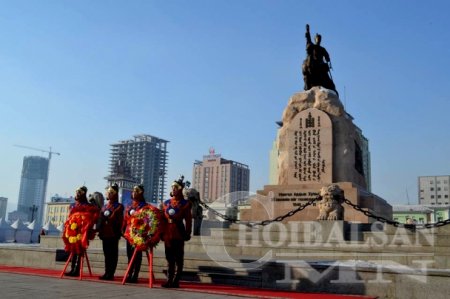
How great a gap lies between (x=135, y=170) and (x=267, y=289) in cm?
13630

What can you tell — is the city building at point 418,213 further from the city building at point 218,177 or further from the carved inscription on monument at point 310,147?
the city building at point 218,177

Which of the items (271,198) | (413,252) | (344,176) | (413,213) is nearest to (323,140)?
(344,176)

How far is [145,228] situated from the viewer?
7.41 m

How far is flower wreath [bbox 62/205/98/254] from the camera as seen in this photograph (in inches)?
320

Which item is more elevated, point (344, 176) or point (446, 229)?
point (344, 176)

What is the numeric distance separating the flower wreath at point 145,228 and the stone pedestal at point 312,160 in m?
7.27

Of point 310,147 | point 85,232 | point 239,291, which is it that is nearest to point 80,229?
point 85,232

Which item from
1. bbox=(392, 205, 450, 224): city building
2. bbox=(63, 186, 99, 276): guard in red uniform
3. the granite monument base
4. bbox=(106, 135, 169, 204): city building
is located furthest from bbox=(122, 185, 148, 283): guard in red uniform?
bbox=(106, 135, 169, 204): city building

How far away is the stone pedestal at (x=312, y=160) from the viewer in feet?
46.3

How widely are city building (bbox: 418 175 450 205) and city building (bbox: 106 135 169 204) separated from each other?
74.5 meters

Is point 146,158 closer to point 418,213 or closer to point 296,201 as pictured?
point 418,213

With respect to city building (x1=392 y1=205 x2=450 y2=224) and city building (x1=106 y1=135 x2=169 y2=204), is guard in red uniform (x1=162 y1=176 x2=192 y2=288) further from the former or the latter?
→ city building (x1=106 y1=135 x2=169 y2=204)

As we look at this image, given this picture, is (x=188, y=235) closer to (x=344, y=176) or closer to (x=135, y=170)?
(x=344, y=176)

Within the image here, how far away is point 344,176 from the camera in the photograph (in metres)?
14.6
